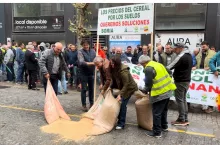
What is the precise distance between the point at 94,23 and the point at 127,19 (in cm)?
1007

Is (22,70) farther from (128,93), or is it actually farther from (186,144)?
(186,144)

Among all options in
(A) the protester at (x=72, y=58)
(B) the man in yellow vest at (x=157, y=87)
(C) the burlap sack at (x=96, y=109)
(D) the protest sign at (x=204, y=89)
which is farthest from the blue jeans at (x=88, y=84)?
(A) the protester at (x=72, y=58)

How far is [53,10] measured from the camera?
1745 centimetres

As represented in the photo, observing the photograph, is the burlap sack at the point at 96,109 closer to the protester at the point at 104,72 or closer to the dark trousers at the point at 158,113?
the protester at the point at 104,72

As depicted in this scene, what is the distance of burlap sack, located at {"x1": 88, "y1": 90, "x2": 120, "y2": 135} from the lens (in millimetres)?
5109

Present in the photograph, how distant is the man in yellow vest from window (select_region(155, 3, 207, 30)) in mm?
9831

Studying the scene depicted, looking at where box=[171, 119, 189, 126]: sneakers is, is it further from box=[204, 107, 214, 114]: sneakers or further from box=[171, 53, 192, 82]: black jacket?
box=[204, 107, 214, 114]: sneakers

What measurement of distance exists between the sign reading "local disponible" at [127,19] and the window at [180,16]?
8.04 m

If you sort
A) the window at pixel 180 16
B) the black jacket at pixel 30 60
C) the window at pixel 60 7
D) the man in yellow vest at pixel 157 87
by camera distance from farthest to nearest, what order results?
the window at pixel 60 7, the window at pixel 180 16, the black jacket at pixel 30 60, the man in yellow vest at pixel 157 87

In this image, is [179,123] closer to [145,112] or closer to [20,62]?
[145,112]

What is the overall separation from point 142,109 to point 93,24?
1181cm

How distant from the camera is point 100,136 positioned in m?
4.95

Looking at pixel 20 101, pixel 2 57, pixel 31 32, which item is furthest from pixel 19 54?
pixel 31 32

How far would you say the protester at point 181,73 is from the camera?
5.47m
